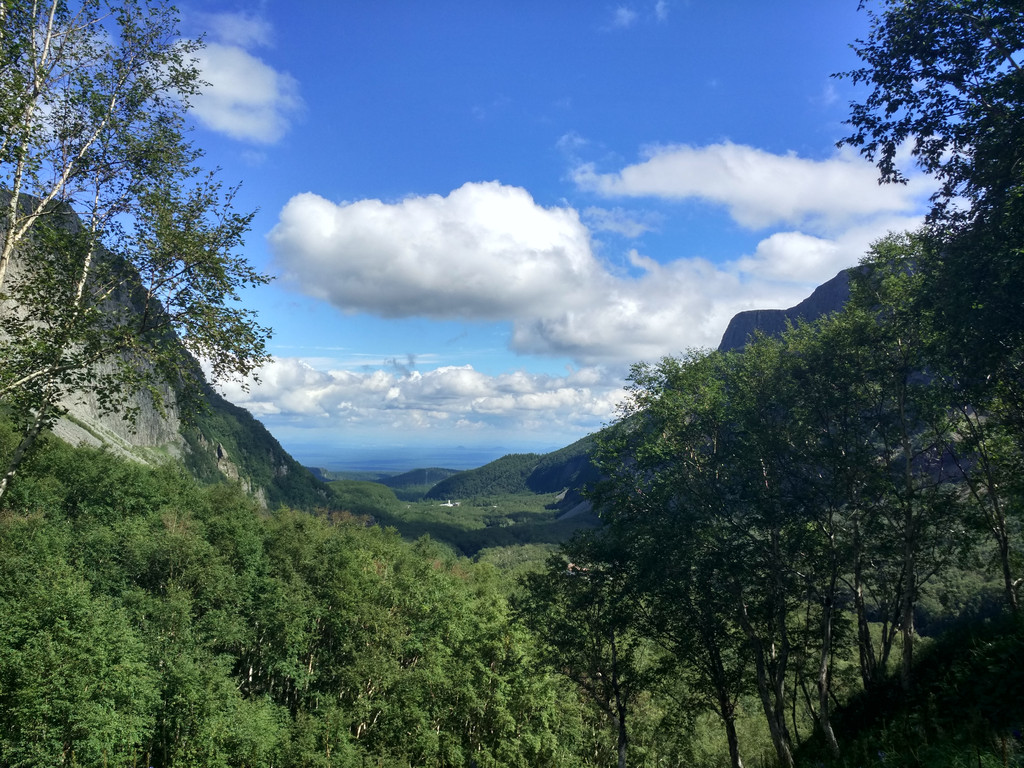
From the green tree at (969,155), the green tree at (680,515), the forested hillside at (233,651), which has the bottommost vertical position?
the forested hillside at (233,651)

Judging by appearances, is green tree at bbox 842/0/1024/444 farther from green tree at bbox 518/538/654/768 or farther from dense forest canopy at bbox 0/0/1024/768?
green tree at bbox 518/538/654/768

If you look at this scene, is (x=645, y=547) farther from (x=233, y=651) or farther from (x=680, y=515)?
(x=233, y=651)

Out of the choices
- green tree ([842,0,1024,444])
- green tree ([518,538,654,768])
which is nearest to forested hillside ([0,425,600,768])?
green tree ([518,538,654,768])

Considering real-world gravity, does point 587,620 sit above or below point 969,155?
below

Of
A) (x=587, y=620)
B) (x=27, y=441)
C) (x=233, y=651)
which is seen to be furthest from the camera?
(x=233, y=651)

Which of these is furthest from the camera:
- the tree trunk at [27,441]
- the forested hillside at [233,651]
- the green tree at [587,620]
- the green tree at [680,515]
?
the forested hillside at [233,651]

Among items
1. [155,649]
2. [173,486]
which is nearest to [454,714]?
[155,649]

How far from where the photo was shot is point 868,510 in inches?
687

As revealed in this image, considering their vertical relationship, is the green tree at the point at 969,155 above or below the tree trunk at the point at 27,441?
above

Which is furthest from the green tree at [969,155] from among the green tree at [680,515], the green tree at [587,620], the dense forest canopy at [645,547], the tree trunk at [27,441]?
the tree trunk at [27,441]

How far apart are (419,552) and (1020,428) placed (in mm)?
67303

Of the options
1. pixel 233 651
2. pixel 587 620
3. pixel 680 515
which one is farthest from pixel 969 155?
pixel 233 651

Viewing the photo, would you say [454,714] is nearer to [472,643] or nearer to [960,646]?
[472,643]

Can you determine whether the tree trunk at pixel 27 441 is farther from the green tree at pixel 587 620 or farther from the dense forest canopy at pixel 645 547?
the green tree at pixel 587 620
